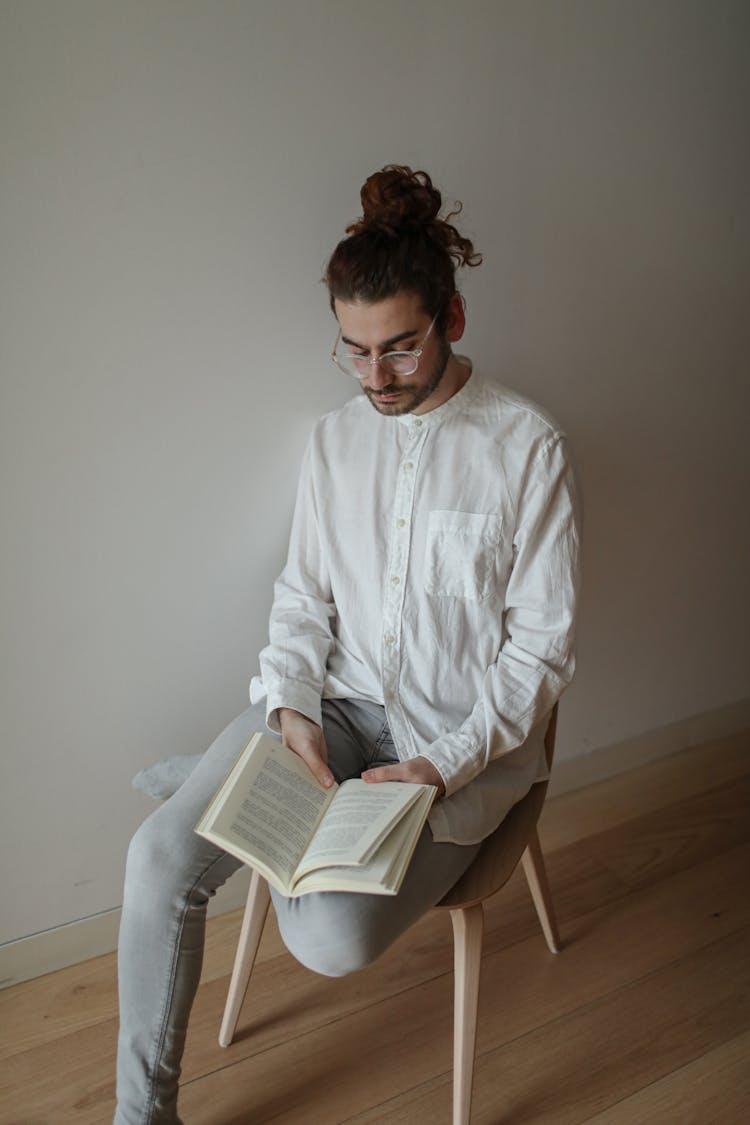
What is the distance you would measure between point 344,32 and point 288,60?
109 millimetres

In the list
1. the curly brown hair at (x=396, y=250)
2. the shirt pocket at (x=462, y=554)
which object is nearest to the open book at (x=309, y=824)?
the shirt pocket at (x=462, y=554)

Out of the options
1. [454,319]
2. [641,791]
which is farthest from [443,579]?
[641,791]

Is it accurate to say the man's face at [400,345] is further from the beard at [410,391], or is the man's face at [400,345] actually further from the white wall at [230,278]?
the white wall at [230,278]

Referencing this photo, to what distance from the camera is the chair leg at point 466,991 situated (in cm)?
136

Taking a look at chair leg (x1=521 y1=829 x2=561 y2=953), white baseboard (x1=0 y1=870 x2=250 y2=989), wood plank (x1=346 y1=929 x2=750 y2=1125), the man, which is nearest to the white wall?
white baseboard (x1=0 y1=870 x2=250 y2=989)

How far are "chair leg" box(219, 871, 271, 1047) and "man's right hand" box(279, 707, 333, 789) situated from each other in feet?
0.89

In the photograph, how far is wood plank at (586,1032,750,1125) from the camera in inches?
57.5

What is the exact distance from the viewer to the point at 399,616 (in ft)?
→ 4.99

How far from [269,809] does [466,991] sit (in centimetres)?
42

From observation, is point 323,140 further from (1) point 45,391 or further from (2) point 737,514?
(2) point 737,514

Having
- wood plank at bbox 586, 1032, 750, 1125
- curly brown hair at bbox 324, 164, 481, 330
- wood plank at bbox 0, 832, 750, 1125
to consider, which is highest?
curly brown hair at bbox 324, 164, 481, 330

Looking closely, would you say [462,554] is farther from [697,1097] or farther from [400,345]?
[697,1097]

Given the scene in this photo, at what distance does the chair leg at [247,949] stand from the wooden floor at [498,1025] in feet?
0.25

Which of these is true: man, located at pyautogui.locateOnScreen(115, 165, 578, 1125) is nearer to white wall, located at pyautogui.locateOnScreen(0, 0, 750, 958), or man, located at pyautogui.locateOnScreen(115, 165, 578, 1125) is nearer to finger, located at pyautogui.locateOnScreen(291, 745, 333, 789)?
finger, located at pyautogui.locateOnScreen(291, 745, 333, 789)
